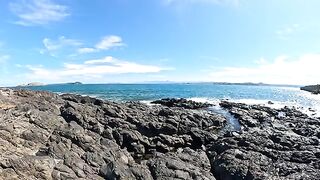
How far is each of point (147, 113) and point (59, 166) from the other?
22.5m

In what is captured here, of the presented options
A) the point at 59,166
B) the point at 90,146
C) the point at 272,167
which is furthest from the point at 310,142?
the point at 59,166

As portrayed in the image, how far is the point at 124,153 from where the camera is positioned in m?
27.0

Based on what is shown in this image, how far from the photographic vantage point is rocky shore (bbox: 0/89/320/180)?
72.8ft

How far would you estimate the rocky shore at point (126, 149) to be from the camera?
22188mm

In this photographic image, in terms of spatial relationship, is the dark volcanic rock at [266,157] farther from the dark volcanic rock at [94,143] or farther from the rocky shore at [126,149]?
the dark volcanic rock at [94,143]

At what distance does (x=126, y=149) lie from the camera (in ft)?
98.4

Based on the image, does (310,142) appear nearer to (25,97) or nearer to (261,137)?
(261,137)

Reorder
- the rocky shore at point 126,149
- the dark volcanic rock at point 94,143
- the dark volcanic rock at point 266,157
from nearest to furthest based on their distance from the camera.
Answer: the dark volcanic rock at point 94,143, the rocky shore at point 126,149, the dark volcanic rock at point 266,157

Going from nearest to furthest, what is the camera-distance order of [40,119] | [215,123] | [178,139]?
1. [40,119]
2. [178,139]
3. [215,123]

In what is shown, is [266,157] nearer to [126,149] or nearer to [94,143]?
[126,149]

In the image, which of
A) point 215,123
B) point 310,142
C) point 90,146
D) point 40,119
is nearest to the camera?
point 90,146

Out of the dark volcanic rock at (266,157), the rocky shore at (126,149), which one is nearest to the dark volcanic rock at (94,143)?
the rocky shore at (126,149)

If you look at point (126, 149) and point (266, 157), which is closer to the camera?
point (266, 157)

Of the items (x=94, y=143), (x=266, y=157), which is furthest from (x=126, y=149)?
(x=266, y=157)
